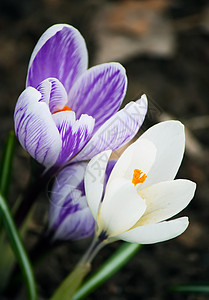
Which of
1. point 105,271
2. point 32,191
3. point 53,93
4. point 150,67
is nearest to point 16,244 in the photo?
point 32,191

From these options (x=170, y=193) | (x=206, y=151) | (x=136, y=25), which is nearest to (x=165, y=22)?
(x=136, y=25)

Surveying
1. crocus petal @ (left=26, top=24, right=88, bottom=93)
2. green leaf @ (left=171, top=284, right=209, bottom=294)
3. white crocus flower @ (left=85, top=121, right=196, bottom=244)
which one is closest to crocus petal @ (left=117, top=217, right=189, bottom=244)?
white crocus flower @ (left=85, top=121, right=196, bottom=244)

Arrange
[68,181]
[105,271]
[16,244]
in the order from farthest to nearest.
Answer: [105,271] < [16,244] < [68,181]

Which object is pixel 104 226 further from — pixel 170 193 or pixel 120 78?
pixel 120 78

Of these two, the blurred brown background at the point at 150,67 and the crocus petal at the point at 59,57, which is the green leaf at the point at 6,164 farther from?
the blurred brown background at the point at 150,67

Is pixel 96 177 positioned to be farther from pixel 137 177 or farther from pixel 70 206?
pixel 70 206

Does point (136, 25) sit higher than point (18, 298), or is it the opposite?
point (136, 25)

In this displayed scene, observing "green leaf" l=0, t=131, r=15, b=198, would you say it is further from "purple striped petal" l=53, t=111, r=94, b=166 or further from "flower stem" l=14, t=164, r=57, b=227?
"purple striped petal" l=53, t=111, r=94, b=166
